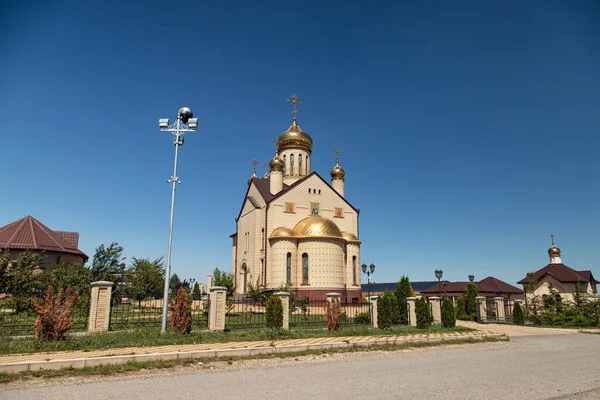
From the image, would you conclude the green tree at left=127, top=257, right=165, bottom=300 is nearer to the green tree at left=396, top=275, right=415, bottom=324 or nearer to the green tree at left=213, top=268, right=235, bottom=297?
the green tree at left=213, top=268, right=235, bottom=297

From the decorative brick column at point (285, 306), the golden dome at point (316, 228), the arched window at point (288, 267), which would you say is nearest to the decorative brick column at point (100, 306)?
the decorative brick column at point (285, 306)

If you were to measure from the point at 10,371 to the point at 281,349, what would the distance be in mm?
5516

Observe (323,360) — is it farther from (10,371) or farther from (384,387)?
(10,371)

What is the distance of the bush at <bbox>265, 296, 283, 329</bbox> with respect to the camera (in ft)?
46.3

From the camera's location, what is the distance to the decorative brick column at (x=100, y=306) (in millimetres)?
12172

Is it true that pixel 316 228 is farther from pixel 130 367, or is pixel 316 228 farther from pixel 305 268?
pixel 130 367

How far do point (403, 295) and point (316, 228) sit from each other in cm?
1014

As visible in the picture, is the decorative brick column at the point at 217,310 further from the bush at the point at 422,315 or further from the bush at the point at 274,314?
the bush at the point at 422,315

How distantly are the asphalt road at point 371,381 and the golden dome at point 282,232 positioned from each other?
19336mm

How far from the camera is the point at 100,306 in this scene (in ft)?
40.5

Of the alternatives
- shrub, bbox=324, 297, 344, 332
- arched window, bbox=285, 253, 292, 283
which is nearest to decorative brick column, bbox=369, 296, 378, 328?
shrub, bbox=324, 297, 344, 332

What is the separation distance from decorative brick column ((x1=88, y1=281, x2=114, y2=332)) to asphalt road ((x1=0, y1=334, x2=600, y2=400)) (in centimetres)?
597

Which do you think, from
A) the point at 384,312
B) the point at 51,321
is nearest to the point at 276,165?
the point at 384,312

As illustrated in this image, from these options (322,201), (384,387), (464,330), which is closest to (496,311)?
(464,330)
